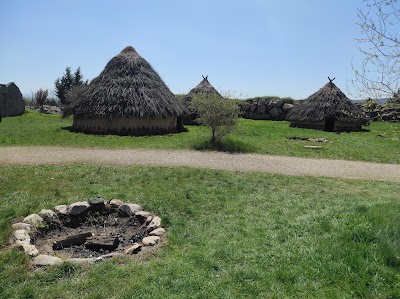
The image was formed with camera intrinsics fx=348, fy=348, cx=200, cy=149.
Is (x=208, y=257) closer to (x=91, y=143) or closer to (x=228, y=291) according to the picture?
(x=228, y=291)

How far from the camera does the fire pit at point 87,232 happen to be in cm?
480

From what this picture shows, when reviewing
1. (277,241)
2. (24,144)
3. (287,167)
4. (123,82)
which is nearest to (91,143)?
(24,144)

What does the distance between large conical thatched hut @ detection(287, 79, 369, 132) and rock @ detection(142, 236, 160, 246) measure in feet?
67.0

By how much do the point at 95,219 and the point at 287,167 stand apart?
6972 mm

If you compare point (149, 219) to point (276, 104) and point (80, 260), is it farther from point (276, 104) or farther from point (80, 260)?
point (276, 104)

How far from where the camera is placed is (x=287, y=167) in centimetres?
1125

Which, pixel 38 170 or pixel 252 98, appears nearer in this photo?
pixel 38 170

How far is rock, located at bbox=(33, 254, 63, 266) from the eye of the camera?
432cm

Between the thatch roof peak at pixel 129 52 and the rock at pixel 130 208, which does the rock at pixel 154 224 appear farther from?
the thatch roof peak at pixel 129 52

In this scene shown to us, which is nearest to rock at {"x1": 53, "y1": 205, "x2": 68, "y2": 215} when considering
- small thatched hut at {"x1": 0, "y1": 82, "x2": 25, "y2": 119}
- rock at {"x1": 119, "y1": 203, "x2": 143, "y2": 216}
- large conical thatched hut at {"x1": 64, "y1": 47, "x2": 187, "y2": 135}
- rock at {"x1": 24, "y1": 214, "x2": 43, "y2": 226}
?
rock at {"x1": 24, "y1": 214, "x2": 43, "y2": 226}

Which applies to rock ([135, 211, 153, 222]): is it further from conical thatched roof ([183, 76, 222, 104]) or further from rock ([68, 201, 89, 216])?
conical thatched roof ([183, 76, 222, 104])

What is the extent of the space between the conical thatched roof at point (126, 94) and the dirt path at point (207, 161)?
4.54 metres

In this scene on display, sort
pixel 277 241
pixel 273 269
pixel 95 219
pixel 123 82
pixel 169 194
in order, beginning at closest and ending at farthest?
pixel 273 269
pixel 277 241
pixel 95 219
pixel 169 194
pixel 123 82

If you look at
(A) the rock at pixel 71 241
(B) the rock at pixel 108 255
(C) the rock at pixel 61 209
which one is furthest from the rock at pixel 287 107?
(B) the rock at pixel 108 255
